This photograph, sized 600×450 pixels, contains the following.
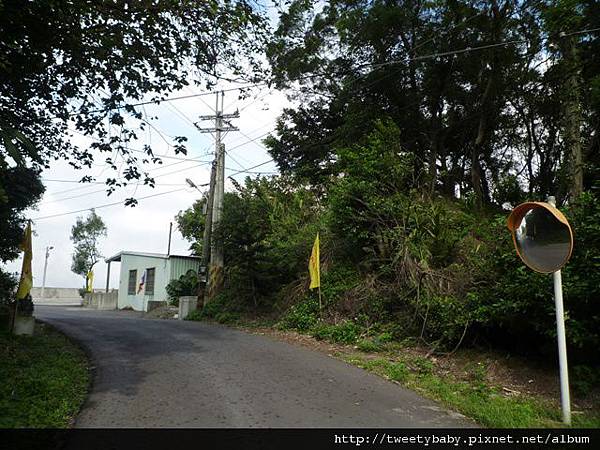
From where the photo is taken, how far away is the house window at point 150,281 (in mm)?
30183

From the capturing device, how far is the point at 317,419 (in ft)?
17.8

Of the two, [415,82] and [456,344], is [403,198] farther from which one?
[415,82]

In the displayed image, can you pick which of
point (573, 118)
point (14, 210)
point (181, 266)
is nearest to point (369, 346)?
point (573, 118)

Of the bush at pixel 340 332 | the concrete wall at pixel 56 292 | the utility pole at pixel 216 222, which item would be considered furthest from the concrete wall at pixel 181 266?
the concrete wall at pixel 56 292

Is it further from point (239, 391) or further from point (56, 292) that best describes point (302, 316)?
point (56, 292)

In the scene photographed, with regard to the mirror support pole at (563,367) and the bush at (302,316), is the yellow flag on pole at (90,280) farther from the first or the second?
the mirror support pole at (563,367)

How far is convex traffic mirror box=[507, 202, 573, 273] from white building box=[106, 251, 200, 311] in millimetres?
24142

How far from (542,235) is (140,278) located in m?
29.6

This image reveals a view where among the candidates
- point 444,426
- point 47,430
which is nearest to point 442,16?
point 444,426

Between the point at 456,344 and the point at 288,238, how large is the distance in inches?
329

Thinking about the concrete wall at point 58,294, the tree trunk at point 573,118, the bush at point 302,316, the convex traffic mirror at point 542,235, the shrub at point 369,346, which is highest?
the tree trunk at point 573,118

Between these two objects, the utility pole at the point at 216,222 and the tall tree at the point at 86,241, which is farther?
the tall tree at the point at 86,241

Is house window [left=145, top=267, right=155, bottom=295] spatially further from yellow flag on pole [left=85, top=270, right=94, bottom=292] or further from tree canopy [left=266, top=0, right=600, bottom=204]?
yellow flag on pole [left=85, top=270, right=94, bottom=292]

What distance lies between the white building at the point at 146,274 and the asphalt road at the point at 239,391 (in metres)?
18.6
